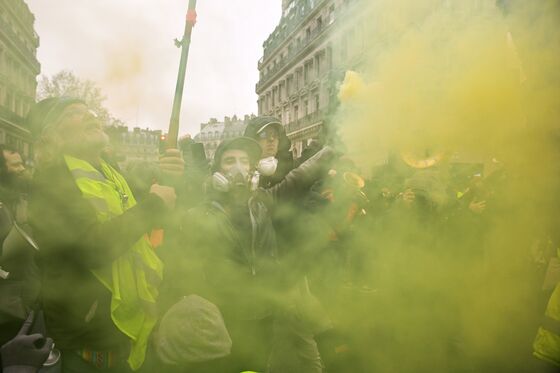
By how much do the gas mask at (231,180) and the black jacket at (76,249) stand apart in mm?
677

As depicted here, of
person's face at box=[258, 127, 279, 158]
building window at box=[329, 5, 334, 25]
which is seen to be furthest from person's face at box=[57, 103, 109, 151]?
building window at box=[329, 5, 334, 25]

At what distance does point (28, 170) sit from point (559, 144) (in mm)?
4104

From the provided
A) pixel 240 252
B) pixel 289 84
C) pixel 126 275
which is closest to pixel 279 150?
pixel 240 252

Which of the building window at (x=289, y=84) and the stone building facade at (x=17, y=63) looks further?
the building window at (x=289, y=84)

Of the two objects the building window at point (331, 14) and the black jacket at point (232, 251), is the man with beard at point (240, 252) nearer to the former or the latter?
the black jacket at point (232, 251)

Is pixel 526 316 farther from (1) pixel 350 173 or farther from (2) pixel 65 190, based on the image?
(2) pixel 65 190

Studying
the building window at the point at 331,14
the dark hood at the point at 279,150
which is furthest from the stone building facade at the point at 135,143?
the building window at the point at 331,14

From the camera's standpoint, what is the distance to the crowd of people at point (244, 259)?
1.41 meters

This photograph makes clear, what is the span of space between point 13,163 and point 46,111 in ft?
7.16

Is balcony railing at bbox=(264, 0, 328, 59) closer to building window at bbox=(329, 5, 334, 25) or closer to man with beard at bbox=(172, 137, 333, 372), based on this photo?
building window at bbox=(329, 5, 334, 25)

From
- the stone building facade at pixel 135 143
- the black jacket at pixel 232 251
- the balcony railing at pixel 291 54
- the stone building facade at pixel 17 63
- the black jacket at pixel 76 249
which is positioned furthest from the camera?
the balcony railing at pixel 291 54

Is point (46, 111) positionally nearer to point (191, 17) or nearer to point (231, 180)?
point (191, 17)

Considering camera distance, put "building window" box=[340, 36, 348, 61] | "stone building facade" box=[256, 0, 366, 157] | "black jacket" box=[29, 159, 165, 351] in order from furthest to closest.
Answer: "building window" box=[340, 36, 348, 61], "stone building facade" box=[256, 0, 366, 157], "black jacket" box=[29, 159, 165, 351]

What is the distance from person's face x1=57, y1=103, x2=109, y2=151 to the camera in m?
1.51
